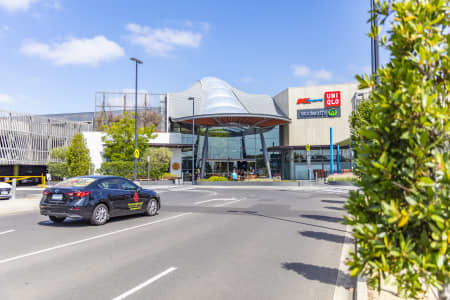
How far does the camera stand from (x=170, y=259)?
6.32 metres

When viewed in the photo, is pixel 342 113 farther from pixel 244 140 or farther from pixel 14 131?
pixel 14 131

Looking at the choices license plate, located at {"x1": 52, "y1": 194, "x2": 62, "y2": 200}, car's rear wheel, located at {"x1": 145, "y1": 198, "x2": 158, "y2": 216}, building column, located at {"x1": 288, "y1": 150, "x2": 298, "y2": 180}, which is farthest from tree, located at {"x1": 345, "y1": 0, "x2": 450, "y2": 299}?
building column, located at {"x1": 288, "y1": 150, "x2": 298, "y2": 180}

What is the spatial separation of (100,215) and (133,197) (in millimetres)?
1420

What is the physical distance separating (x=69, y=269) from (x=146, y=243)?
2.20 m

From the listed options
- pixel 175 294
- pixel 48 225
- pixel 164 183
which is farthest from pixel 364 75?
pixel 164 183

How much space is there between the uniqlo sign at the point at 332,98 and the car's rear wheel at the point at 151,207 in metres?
42.7

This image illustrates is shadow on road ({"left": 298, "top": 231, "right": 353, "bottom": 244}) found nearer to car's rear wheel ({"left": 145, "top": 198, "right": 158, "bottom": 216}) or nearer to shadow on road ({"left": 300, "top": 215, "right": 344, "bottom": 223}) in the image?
shadow on road ({"left": 300, "top": 215, "right": 344, "bottom": 223})

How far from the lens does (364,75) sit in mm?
3646

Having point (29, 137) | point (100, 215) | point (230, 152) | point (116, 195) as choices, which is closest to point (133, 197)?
point (116, 195)

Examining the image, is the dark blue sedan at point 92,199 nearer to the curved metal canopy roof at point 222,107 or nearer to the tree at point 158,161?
the curved metal canopy roof at point 222,107

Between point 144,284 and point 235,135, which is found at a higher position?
point 235,135

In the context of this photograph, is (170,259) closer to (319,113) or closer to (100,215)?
(100,215)

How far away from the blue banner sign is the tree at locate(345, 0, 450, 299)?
4882cm

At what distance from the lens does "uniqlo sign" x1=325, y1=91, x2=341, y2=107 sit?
49.9m
